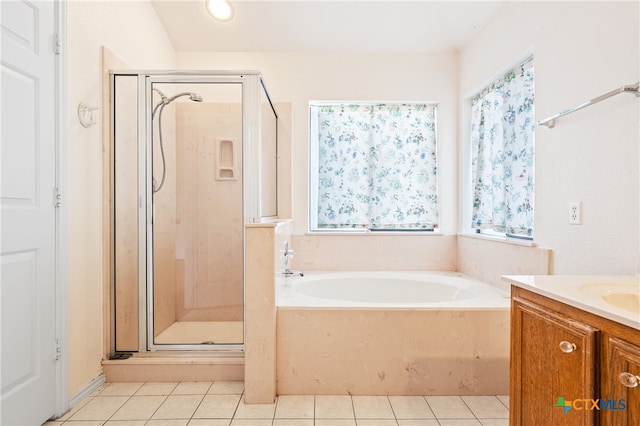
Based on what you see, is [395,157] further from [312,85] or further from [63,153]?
[63,153]

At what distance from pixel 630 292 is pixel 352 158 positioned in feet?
7.27

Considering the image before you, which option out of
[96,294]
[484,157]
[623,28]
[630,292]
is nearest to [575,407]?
[630,292]

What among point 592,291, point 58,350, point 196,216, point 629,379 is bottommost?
point 58,350

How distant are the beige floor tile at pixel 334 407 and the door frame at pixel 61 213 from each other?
1.25 meters

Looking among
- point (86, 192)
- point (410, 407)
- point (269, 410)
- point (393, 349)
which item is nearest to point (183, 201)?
point (86, 192)

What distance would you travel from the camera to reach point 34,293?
1.48 meters

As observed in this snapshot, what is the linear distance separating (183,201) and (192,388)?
3.93 ft

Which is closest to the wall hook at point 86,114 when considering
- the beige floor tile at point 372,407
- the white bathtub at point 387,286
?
the white bathtub at point 387,286

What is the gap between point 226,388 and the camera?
1907 millimetres

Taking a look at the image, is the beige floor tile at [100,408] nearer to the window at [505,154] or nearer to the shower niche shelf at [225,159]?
the shower niche shelf at [225,159]

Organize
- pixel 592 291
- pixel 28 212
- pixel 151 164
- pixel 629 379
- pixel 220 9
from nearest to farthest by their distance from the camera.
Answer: pixel 629 379, pixel 592 291, pixel 28 212, pixel 151 164, pixel 220 9

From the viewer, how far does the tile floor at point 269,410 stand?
1593 millimetres

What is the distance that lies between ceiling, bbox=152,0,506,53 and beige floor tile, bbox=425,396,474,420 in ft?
8.43

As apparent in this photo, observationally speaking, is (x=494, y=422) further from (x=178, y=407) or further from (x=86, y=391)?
(x=86, y=391)
